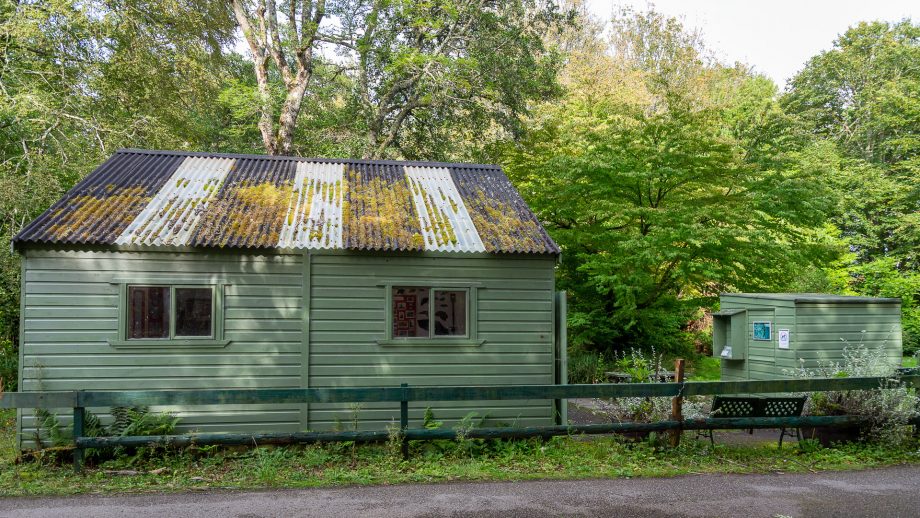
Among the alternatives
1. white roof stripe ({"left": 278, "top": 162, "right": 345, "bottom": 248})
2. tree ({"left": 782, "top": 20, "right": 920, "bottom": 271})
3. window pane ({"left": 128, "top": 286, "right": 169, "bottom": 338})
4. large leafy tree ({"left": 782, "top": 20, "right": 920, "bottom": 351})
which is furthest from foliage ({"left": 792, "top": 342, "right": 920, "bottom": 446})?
tree ({"left": 782, "top": 20, "right": 920, "bottom": 271})

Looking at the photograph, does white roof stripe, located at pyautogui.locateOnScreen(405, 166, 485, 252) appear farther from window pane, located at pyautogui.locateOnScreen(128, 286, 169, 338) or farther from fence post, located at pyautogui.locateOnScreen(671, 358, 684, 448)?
window pane, located at pyautogui.locateOnScreen(128, 286, 169, 338)

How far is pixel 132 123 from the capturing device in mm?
15109

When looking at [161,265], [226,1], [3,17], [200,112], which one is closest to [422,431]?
[161,265]

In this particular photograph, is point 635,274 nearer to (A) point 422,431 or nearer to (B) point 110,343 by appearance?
(A) point 422,431

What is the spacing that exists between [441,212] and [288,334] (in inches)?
121

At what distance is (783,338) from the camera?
1288 centimetres

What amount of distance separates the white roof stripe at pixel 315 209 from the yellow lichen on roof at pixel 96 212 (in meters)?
2.19

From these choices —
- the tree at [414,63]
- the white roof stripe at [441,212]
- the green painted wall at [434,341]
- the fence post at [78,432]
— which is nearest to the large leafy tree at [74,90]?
the tree at [414,63]

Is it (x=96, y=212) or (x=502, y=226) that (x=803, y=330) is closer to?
(x=502, y=226)

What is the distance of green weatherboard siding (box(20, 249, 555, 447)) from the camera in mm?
8234

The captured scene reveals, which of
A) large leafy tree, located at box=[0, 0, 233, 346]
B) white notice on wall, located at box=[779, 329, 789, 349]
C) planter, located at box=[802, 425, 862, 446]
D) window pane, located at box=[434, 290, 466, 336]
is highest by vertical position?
large leafy tree, located at box=[0, 0, 233, 346]

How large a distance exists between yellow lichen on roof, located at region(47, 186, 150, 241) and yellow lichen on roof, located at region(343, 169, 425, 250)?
10.0 ft

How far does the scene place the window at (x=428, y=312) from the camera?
29.8 feet

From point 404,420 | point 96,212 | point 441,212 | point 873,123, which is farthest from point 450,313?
point 873,123
